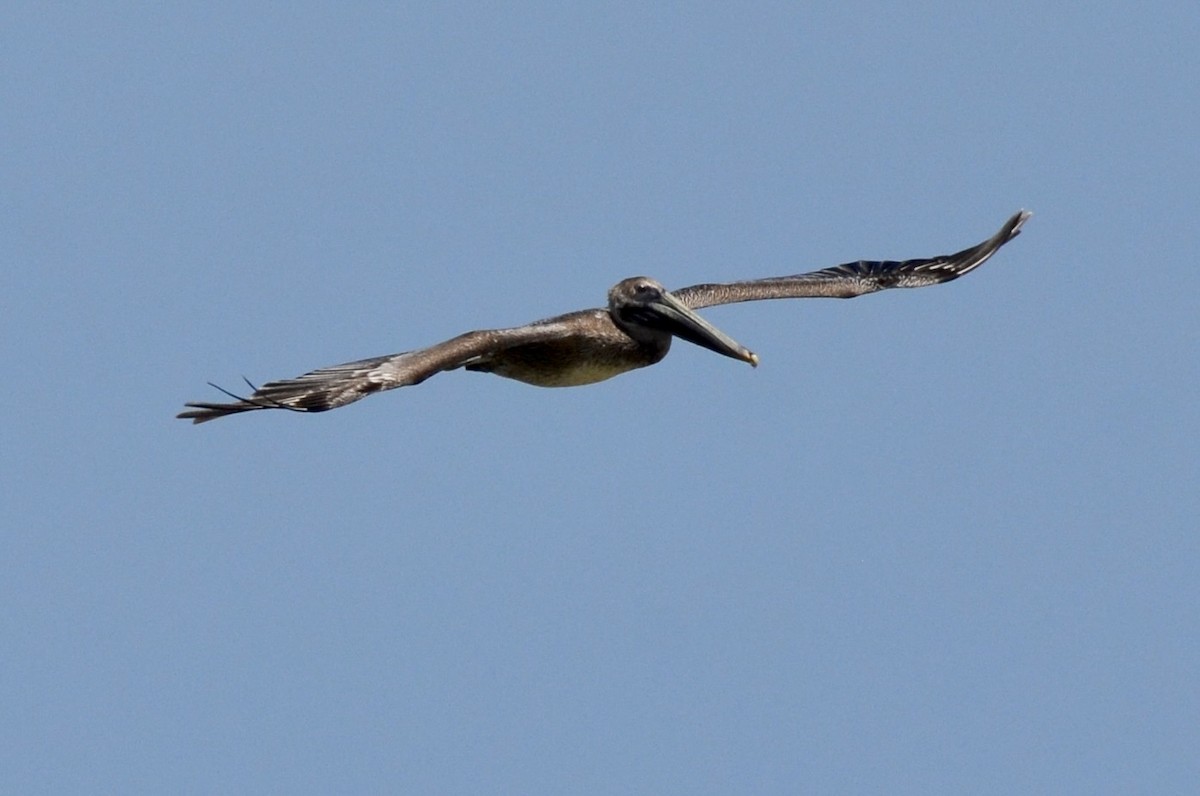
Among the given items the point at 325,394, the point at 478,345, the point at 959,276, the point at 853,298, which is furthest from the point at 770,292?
the point at 325,394

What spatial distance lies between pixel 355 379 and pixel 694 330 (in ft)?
13.7

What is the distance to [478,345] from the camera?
18094 mm

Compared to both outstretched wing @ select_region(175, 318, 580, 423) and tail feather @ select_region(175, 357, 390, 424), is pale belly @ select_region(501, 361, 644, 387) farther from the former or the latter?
tail feather @ select_region(175, 357, 390, 424)

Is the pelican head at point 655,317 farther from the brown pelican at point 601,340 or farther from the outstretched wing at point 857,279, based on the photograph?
the outstretched wing at point 857,279

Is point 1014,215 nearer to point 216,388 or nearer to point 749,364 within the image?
point 749,364

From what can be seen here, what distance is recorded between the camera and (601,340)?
19.6 m

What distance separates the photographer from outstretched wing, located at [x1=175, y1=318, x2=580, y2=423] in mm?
16453

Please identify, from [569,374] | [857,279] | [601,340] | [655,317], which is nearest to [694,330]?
[655,317]

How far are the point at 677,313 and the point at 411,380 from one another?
379 cm

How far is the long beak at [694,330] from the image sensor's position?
769 inches

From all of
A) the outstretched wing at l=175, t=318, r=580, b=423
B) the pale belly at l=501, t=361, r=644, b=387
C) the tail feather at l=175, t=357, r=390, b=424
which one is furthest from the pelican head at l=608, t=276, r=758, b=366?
the tail feather at l=175, t=357, r=390, b=424

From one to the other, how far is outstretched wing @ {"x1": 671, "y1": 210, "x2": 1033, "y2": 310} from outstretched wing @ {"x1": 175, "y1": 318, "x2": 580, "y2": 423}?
139 inches

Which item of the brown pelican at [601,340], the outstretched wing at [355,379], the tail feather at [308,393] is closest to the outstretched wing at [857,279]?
the brown pelican at [601,340]

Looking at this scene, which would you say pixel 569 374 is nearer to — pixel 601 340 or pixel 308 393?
pixel 601 340
